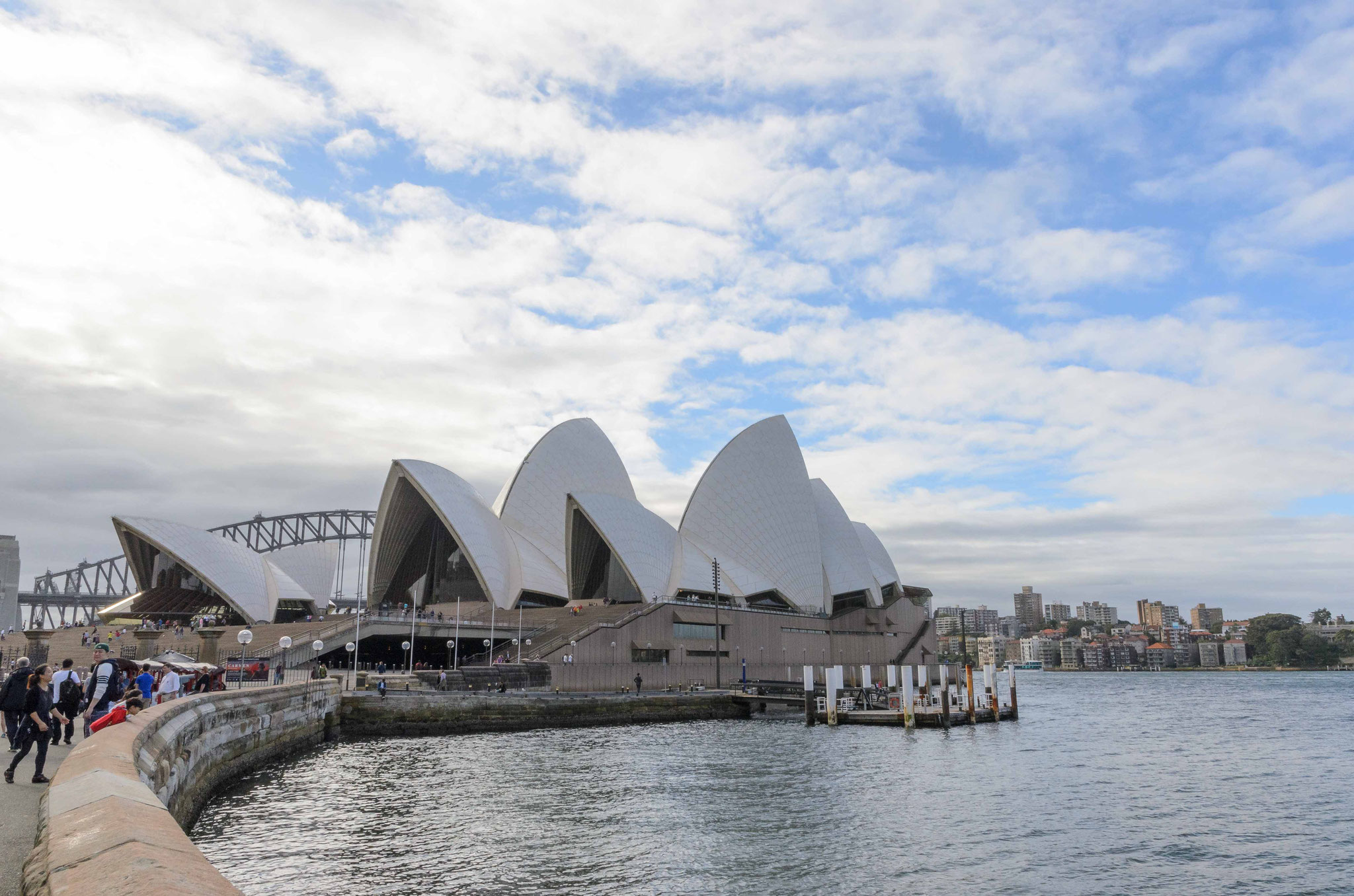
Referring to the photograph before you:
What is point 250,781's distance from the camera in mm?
19578

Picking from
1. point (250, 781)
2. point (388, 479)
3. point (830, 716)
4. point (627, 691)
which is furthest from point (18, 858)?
point (388, 479)

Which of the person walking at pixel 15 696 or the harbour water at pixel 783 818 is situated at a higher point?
the person walking at pixel 15 696

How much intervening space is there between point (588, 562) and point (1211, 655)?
15606cm

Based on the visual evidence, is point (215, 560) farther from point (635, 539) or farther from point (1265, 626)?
point (1265, 626)

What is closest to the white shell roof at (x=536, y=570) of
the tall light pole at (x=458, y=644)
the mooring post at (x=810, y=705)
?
the tall light pole at (x=458, y=644)

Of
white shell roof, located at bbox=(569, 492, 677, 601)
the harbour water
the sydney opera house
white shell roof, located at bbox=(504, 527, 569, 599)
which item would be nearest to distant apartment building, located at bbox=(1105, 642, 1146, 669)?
the sydney opera house

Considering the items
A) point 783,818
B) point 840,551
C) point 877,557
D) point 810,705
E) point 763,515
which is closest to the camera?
point 783,818

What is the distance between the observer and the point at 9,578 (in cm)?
10344

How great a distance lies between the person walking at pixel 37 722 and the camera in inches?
366

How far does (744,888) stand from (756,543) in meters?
50.5

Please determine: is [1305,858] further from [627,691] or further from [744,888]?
[627,691]

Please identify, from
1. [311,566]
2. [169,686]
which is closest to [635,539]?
[311,566]

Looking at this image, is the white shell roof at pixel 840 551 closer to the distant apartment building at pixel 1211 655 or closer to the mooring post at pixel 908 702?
the mooring post at pixel 908 702

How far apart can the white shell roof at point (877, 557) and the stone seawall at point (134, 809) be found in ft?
241
